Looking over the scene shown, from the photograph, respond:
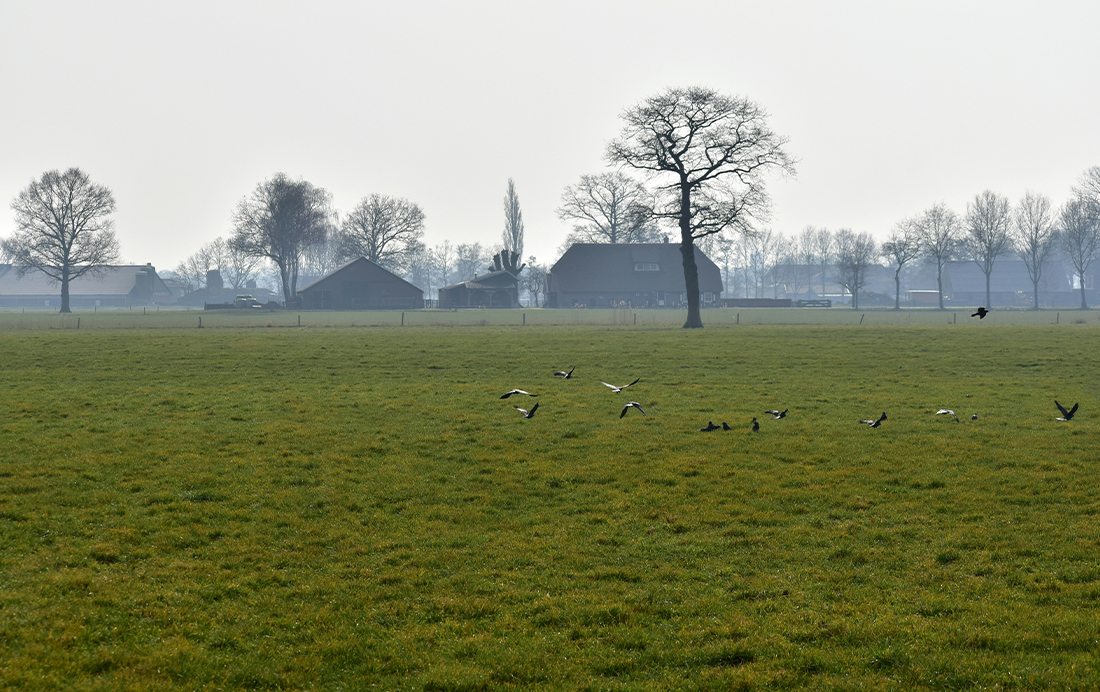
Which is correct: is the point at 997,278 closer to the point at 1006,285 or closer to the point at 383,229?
the point at 1006,285

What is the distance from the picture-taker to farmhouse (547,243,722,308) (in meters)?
121

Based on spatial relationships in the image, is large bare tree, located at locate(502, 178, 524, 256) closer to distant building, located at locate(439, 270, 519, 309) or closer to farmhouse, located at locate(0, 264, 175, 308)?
distant building, located at locate(439, 270, 519, 309)

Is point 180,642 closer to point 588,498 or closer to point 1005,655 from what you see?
point 588,498

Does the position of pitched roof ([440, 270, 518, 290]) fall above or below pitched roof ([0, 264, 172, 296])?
below

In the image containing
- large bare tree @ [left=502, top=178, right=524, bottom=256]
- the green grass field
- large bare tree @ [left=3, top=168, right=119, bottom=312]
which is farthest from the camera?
large bare tree @ [left=502, top=178, right=524, bottom=256]

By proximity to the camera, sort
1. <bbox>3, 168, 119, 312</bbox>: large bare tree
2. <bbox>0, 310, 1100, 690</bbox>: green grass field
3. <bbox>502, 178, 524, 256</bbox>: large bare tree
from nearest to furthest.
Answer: <bbox>0, 310, 1100, 690</bbox>: green grass field, <bbox>3, 168, 119, 312</bbox>: large bare tree, <bbox>502, 178, 524, 256</bbox>: large bare tree

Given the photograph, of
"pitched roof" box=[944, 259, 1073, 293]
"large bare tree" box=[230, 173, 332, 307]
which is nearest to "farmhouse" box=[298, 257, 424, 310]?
"large bare tree" box=[230, 173, 332, 307]

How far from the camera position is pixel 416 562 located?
9.80 metres

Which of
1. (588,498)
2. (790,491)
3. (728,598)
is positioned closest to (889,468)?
(790,491)

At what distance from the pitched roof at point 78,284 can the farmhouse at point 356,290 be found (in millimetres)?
67415

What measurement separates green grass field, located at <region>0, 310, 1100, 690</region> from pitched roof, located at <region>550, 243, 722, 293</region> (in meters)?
99.0

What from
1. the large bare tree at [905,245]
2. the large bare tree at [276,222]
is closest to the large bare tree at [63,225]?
the large bare tree at [276,222]

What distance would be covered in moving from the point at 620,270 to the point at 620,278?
1.18 meters

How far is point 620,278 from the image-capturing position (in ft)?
400
